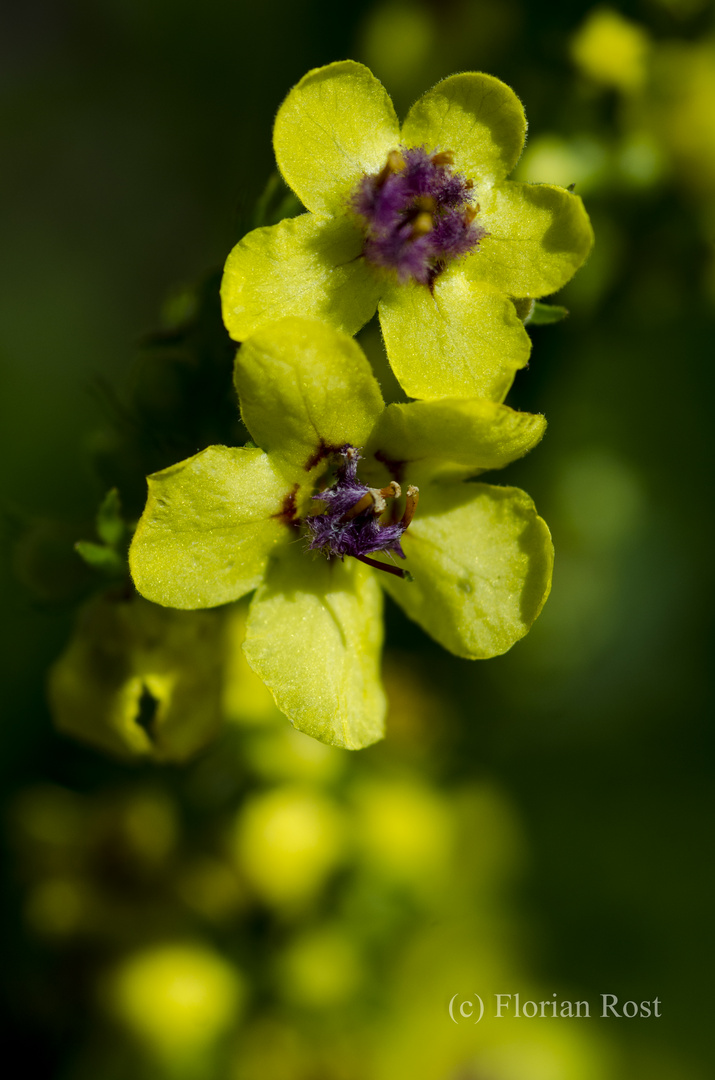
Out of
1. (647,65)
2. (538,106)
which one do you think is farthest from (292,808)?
(647,65)

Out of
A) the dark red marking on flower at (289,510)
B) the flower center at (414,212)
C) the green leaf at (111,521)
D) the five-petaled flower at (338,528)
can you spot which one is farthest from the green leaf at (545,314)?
the green leaf at (111,521)

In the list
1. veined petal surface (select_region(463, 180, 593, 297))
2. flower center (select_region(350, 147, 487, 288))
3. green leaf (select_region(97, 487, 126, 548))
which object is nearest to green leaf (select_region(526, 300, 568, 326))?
veined petal surface (select_region(463, 180, 593, 297))

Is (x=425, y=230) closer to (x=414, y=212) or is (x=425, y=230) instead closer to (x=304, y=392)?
(x=414, y=212)

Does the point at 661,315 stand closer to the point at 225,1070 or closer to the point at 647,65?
the point at 647,65

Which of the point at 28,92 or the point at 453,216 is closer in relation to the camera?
the point at 453,216

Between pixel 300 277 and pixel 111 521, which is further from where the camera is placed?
pixel 111 521

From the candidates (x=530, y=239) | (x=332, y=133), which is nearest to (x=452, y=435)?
(x=530, y=239)

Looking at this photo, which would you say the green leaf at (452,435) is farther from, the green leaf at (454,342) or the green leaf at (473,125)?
the green leaf at (473,125)
